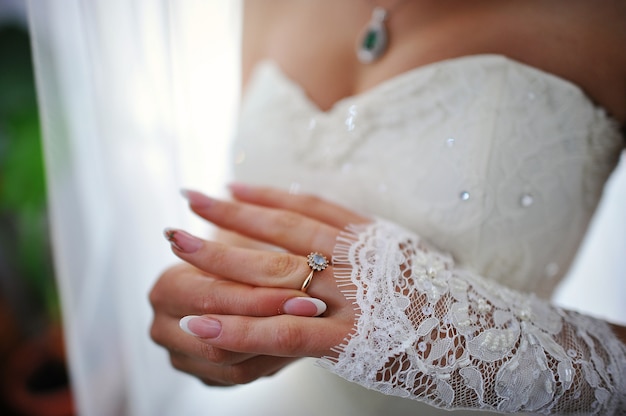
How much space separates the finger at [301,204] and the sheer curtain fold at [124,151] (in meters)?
0.26

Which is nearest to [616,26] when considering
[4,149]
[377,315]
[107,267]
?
[377,315]

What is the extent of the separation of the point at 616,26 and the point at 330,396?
0.73 metres

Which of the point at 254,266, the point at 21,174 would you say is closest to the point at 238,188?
the point at 254,266

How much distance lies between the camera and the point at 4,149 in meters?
1.30

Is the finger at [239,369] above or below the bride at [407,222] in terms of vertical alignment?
below

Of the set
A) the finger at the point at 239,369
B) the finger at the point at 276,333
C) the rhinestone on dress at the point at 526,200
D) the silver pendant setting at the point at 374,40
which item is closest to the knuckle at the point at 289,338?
the finger at the point at 276,333

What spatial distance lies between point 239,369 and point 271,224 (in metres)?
0.19

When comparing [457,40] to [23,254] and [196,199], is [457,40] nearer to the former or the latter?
[196,199]

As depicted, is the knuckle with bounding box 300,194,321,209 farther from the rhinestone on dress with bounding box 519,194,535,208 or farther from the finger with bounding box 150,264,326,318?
the rhinestone on dress with bounding box 519,194,535,208

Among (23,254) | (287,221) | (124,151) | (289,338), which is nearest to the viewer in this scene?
(289,338)

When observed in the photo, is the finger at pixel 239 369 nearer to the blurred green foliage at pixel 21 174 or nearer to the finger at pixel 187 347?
the finger at pixel 187 347

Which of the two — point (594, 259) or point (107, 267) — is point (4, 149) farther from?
point (594, 259)

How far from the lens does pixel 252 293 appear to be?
0.49 metres

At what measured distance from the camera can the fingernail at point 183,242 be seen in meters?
0.53
